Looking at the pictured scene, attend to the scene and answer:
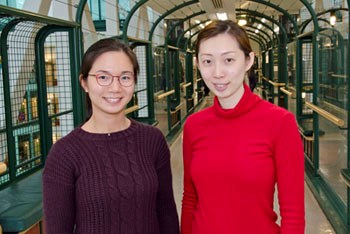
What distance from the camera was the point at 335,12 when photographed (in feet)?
26.3

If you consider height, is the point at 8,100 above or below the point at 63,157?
above

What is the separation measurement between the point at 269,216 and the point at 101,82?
78cm

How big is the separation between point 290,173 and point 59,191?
2.59 feet

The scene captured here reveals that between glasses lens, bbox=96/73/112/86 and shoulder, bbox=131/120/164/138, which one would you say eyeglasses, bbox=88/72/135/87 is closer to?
glasses lens, bbox=96/73/112/86

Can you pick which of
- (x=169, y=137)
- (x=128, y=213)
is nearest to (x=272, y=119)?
(x=128, y=213)

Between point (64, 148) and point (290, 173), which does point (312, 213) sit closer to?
point (290, 173)

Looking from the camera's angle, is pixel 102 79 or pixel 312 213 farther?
pixel 312 213

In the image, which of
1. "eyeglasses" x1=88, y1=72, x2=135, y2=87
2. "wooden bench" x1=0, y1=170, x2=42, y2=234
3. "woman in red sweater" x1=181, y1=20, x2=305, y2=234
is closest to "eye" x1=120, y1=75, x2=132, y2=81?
"eyeglasses" x1=88, y1=72, x2=135, y2=87

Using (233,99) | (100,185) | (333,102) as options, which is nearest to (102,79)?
(100,185)

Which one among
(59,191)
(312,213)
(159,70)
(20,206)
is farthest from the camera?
(159,70)

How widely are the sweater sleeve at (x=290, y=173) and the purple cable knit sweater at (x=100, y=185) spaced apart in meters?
0.46

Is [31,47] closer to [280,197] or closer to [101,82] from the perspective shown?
[101,82]

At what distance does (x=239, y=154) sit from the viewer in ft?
5.26

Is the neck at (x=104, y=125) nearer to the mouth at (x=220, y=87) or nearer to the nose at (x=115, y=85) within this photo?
the nose at (x=115, y=85)
